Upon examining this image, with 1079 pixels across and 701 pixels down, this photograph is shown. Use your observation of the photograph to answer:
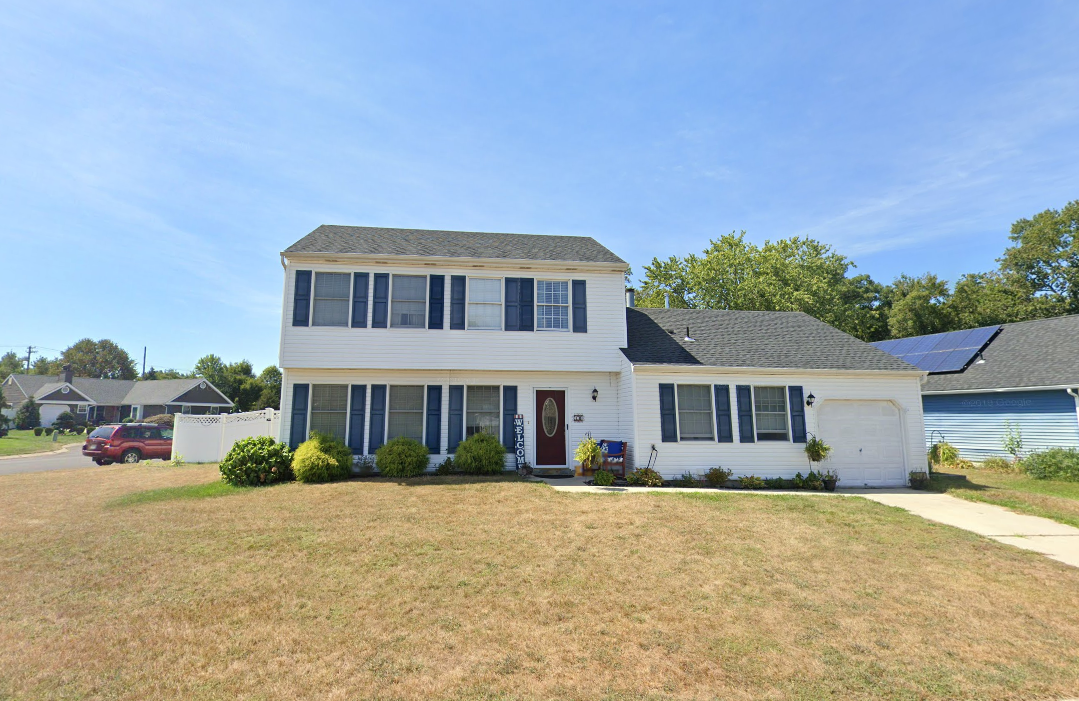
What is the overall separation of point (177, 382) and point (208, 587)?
52565 millimetres

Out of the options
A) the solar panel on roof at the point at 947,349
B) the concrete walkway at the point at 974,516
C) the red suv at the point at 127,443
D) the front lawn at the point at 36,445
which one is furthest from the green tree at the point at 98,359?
the solar panel on roof at the point at 947,349

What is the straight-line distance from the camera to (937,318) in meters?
35.0

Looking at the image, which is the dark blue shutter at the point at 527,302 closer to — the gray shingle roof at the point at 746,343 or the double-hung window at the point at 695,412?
the gray shingle roof at the point at 746,343

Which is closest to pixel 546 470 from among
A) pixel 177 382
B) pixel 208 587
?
pixel 208 587

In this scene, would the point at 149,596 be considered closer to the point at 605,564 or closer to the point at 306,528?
the point at 306,528

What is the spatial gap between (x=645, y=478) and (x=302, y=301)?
10748mm

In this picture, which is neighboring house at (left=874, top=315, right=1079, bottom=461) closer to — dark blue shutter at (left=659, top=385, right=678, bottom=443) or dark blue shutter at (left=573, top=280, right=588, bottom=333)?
dark blue shutter at (left=659, top=385, right=678, bottom=443)

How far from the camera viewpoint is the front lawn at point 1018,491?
10.5 m

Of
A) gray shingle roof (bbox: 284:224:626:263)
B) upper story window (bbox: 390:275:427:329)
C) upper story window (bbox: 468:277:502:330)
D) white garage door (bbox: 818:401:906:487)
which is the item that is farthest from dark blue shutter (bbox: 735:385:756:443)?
upper story window (bbox: 390:275:427:329)

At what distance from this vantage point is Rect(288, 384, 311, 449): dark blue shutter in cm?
1380

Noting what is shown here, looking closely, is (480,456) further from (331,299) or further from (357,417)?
(331,299)

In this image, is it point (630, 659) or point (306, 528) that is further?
point (306, 528)

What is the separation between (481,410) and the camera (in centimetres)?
1462

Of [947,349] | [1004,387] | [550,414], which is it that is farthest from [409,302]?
[947,349]
